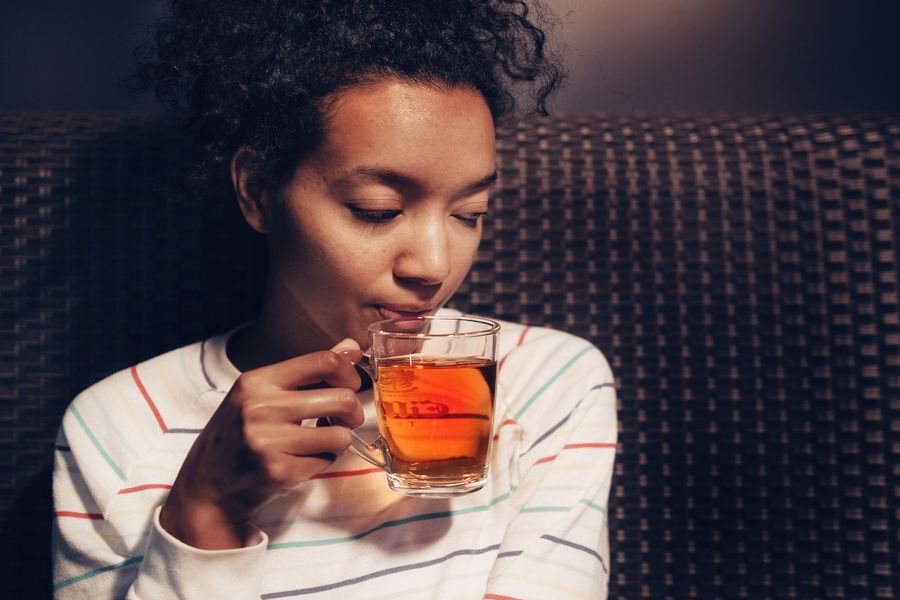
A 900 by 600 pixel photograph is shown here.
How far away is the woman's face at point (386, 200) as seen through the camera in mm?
946

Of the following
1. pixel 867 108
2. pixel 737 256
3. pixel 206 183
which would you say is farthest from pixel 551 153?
pixel 867 108

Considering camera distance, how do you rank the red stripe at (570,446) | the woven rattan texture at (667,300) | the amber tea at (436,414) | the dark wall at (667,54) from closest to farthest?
the amber tea at (436,414), the red stripe at (570,446), the woven rattan texture at (667,300), the dark wall at (667,54)

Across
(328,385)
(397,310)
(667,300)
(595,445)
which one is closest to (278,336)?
(328,385)

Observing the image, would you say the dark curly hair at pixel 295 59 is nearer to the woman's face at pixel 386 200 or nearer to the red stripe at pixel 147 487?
the woman's face at pixel 386 200

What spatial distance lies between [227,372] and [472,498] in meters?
0.40

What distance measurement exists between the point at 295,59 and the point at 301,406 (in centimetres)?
47

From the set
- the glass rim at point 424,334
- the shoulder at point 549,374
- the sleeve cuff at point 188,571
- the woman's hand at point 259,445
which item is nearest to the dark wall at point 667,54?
the shoulder at point 549,374

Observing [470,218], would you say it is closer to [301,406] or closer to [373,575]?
[301,406]

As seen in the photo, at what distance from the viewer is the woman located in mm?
917

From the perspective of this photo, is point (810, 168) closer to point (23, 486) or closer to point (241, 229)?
point (241, 229)

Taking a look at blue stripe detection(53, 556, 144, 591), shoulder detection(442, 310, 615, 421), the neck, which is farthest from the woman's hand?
shoulder detection(442, 310, 615, 421)

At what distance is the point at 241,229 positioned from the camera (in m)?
1.43

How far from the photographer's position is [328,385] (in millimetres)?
1082

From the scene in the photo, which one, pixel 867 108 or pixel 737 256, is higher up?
pixel 867 108
